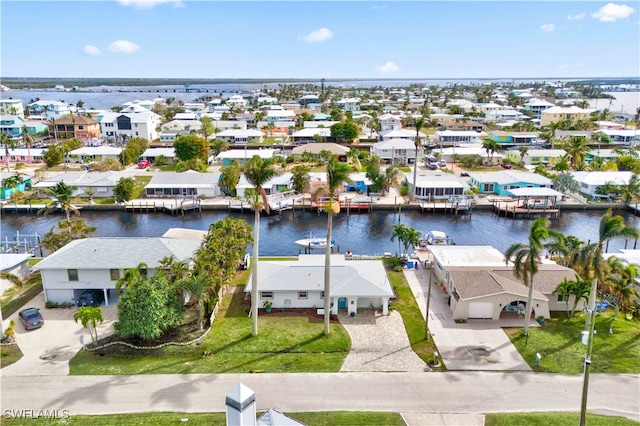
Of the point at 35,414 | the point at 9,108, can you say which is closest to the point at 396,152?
the point at 35,414

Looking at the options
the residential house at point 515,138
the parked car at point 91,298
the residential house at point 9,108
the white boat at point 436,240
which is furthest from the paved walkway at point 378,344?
the residential house at point 9,108

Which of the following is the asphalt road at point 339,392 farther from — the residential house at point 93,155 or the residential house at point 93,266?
the residential house at point 93,155

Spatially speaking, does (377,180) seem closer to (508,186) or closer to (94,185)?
(508,186)

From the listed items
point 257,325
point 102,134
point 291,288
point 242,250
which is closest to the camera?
point 257,325

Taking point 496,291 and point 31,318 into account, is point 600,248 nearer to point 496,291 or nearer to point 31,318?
point 496,291

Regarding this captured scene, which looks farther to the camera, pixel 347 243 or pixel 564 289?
pixel 347 243

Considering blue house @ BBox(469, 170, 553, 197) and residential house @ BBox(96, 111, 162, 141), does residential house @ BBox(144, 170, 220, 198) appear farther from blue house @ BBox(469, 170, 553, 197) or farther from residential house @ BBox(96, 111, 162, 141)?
residential house @ BBox(96, 111, 162, 141)

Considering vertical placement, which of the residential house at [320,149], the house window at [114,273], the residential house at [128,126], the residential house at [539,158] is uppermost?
the residential house at [128,126]

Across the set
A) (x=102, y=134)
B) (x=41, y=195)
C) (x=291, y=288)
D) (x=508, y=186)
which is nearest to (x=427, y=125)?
(x=508, y=186)
